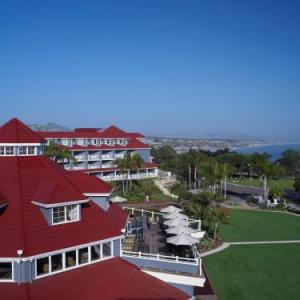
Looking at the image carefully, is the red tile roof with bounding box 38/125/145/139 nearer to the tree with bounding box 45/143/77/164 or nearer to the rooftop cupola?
the tree with bounding box 45/143/77/164

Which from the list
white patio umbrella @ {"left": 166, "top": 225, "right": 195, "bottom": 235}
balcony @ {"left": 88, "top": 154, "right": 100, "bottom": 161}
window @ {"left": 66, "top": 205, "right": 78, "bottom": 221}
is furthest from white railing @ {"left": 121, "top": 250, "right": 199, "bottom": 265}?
balcony @ {"left": 88, "top": 154, "right": 100, "bottom": 161}

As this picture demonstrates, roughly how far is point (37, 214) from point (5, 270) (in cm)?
312

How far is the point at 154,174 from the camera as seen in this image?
75312 millimetres

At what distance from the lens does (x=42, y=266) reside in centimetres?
1920

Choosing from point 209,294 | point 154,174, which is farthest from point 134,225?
point 154,174

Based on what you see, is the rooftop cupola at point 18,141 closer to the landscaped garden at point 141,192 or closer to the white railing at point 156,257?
the white railing at point 156,257

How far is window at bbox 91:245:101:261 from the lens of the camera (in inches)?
841

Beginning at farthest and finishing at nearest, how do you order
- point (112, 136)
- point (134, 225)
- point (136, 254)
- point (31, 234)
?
point (112, 136), point (134, 225), point (136, 254), point (31, 234)

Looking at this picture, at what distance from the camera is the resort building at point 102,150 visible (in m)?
68.8

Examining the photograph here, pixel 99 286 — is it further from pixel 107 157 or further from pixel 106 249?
pixel 107 157

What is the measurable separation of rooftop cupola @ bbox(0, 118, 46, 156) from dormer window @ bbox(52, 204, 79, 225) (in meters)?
5.18

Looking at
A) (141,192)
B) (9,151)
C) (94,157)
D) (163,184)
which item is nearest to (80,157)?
(94,157)

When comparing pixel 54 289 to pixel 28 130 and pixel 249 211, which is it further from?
pixel 249 211

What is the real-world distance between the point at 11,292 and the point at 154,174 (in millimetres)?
58131
